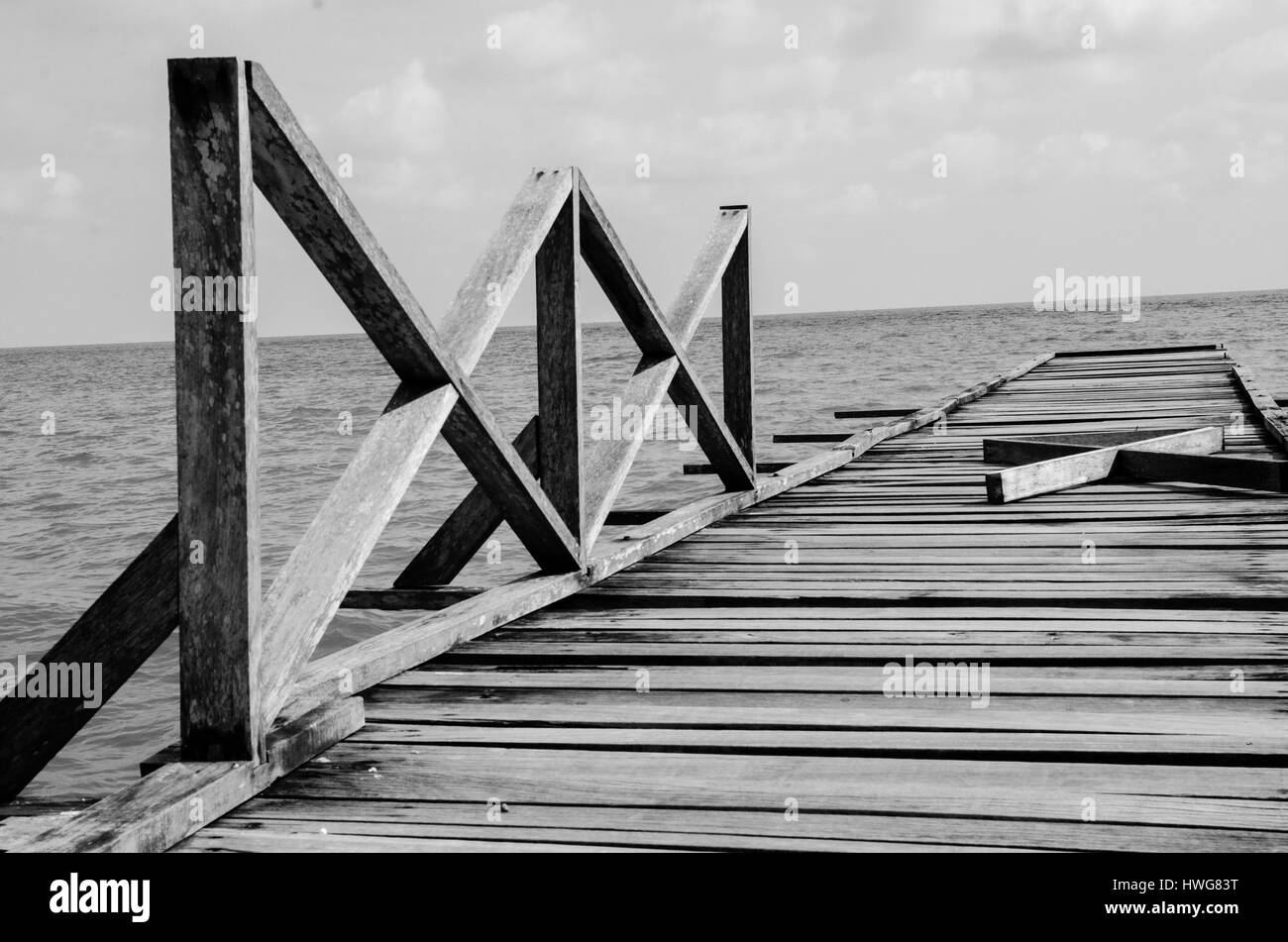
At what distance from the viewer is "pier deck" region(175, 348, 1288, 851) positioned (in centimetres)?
196

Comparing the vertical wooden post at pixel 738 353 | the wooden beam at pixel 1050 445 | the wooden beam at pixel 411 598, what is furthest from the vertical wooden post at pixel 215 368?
the wooden beam at pixel 1050 445

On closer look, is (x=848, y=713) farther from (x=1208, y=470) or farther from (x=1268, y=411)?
(x=1268, y=411)

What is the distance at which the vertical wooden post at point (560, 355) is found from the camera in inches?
148

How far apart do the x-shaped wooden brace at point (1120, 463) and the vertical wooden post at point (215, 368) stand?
4092 millimetres

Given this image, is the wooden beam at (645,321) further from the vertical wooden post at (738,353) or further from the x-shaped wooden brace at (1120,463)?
the x-shaped wooden brace at (1120,463)

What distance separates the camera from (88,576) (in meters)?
11.3

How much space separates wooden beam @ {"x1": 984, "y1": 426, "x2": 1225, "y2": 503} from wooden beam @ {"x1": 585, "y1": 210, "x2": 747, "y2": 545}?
149 cm

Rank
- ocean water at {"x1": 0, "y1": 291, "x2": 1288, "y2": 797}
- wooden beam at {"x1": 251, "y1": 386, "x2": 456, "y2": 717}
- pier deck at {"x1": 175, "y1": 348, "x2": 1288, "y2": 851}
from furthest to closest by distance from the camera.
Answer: ocean water at {"x1": 0, "y1": 291, "x2": 1288, "y2": 797}, wooden beam at {"x1": 251, "y1": 386, "x2": 456, "y2": 717}, pier deck at {"x1": 175, "y1": 348, "x2": 1288, "y2": 851}

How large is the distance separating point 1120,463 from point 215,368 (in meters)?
5.04

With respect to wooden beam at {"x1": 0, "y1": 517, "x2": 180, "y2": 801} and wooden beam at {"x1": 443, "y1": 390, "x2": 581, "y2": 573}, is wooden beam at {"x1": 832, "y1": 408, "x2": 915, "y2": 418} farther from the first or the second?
wooden beam at {"x1": 0, "y1": 517, "x2": 180, "y2": 801}

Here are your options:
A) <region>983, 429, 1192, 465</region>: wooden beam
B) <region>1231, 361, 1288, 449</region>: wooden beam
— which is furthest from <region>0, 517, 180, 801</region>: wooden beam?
<region>1231, 361, 1288, 449</region>: wooden beam

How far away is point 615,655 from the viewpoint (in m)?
3.10
